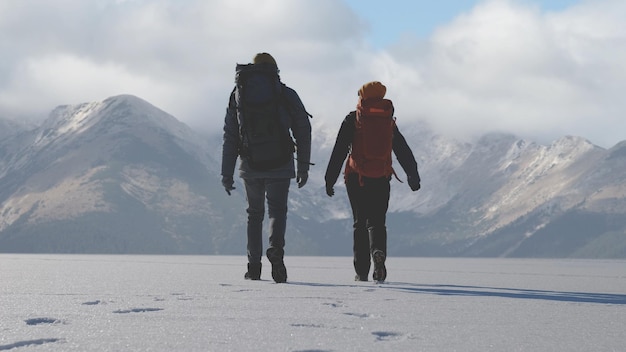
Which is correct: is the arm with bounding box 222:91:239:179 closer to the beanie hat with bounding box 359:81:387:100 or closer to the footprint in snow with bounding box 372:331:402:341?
the beanie hat with bounding box 359:81:387:100

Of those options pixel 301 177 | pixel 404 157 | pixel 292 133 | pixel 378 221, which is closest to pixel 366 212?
pixel 378 221

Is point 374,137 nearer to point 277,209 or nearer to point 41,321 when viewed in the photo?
point 277,209

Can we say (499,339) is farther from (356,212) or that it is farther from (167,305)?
(356,212)

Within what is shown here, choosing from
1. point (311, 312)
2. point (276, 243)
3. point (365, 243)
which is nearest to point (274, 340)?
point (311, 312)

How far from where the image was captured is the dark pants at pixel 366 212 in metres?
14.1

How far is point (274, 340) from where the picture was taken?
569 cm

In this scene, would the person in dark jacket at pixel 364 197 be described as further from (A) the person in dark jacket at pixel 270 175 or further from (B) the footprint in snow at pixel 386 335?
(B) the footprint in snow at pixel 386 335

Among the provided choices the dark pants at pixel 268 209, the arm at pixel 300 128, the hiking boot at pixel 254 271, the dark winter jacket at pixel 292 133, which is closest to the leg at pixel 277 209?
the dark pants at pixel 268 209

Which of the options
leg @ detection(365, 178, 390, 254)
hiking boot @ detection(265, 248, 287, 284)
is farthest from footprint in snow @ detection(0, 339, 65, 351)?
leg @ detection(365, 178, 390, 254)

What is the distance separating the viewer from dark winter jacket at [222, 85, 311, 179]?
523 inches

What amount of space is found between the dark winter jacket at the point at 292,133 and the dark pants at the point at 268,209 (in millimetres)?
169

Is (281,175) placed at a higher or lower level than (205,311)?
higher

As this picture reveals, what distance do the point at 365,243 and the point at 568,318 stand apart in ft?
21.9

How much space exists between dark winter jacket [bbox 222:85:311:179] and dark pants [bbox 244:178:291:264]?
0.56ft
